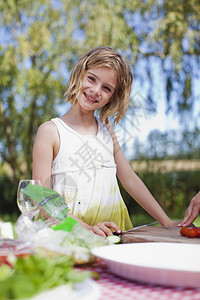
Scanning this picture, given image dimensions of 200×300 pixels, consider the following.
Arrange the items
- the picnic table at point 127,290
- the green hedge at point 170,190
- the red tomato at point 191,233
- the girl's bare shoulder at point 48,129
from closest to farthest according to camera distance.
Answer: the picnic table at point 127,290, the red tomato at point 191,233, the girl's bare shoulder at point 48,129, the green hedge at point 170,190

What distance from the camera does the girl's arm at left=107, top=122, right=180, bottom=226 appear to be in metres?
1.72

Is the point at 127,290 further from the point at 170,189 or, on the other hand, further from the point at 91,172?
the point at 170,189

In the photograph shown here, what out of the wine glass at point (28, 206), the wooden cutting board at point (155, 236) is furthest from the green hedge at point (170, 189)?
the wine glass at point (28, 206)

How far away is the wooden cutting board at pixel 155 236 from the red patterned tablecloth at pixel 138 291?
31cm

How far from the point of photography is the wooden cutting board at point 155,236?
1018 mm

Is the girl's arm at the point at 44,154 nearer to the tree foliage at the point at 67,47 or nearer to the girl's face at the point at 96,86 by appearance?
the girl's face at the point at 96,86

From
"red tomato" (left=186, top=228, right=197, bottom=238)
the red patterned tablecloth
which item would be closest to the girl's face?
"red tomato" (left=186, top=228, right=197, bottom=238)

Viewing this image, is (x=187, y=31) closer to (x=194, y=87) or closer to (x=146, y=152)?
→ (x=194, y=87)

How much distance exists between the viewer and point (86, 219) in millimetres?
1743

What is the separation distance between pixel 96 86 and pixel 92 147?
322mm

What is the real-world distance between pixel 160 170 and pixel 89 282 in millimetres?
5912

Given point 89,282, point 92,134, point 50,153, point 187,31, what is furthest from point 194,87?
point 89,282

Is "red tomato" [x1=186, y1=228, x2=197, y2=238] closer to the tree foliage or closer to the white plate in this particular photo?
the white plate

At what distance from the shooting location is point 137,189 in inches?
74.2
